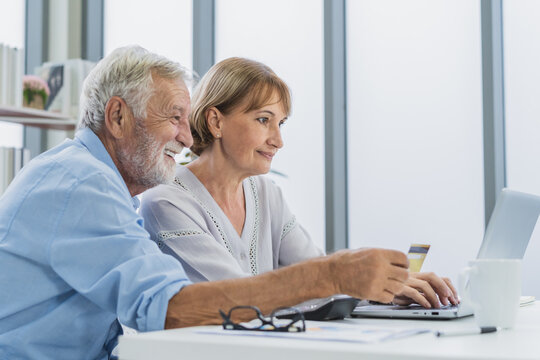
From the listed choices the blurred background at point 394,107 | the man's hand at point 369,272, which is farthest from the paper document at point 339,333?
the blurred background at point 394,107

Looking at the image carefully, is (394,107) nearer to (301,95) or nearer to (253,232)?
(301,95)

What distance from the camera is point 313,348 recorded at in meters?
0.77

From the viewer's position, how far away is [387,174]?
351 cm

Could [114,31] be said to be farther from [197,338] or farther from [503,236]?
[197,338]

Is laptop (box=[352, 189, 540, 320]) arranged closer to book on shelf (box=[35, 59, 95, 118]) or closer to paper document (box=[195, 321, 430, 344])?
paper document (box=[195, 321, 430, 344])

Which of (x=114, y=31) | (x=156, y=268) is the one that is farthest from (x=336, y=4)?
(x=156, y=268)

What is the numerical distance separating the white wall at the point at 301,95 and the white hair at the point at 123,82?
219 cm

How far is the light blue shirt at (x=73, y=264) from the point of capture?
1142mm

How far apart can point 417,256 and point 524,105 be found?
5.83ft

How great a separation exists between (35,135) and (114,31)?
83cm

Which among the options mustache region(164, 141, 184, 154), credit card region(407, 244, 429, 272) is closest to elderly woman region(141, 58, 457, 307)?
mustache region(164, 141, 184, 154)

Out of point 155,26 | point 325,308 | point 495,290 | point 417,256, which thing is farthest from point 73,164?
point 155,26

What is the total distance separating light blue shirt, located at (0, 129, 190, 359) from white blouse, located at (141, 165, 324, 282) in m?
0.23

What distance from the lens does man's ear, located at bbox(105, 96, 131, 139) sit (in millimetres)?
1472
